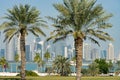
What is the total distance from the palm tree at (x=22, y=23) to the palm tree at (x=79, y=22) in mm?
9642

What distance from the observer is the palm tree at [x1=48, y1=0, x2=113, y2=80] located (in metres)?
37.0

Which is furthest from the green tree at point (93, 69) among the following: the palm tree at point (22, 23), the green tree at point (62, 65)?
the palm tree at point (22, 23)

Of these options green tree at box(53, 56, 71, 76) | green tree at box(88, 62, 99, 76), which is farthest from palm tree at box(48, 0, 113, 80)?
green tree at box(88, 62, 99, 76)

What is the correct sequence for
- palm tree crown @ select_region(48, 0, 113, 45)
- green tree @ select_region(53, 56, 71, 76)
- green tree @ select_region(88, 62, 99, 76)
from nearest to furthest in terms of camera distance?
palm tree crown @ select_region(48, 0, 113, 45) → green tree @ select_region(53, 56, 71, 76) → green tree @ select_region(88, 62, 99, 76)

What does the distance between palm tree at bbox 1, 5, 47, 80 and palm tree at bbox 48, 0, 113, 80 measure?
9.64m

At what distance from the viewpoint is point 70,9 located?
37.2m

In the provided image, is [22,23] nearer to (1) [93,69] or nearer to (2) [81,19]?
(2) [81,19]

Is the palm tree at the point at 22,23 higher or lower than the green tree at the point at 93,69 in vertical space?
higher

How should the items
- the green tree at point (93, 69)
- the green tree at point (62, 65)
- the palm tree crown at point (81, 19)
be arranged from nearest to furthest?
1. the palm tree crown at point (81, 19)
2. the green tree at point (62, 65)
3. the green tree at point (93, 69)

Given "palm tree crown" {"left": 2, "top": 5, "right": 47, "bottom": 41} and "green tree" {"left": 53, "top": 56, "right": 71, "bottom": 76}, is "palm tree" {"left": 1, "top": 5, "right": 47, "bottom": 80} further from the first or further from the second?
"green tree" {"left": 53, "top": 56, "right": 71, "bottom": 76}

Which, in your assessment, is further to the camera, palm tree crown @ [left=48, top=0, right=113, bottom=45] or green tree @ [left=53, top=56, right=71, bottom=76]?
green tree @ [left=53, top=56, right=71, bottom=76]

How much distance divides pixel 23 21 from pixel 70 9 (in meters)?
11.3

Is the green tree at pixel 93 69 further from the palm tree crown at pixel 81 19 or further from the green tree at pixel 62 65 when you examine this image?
the palm tree crown at pixel 81 19

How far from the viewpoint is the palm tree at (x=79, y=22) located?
3697cm
